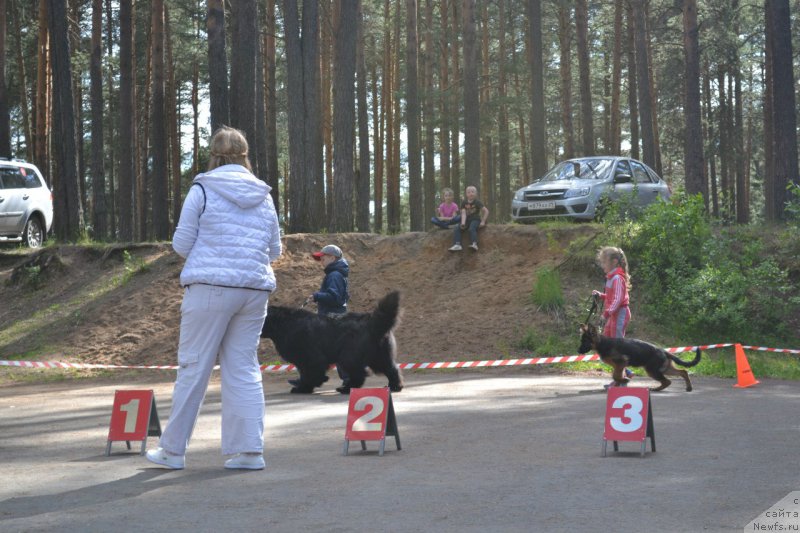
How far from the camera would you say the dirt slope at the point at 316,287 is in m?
17.6

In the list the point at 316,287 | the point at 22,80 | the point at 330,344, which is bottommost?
the point at 330,344

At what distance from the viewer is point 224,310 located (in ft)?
22.3

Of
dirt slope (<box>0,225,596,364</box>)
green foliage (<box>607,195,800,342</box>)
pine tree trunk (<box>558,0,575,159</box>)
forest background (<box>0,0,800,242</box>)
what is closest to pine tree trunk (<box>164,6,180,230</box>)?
→ forest background (<box>0,0,800,242</box>)

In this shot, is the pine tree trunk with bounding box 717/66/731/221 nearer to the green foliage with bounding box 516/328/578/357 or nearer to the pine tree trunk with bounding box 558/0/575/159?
the pine tree trunk with bounding box 558/0/575/159

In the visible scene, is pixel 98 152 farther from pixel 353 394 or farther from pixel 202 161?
pixel 353 394

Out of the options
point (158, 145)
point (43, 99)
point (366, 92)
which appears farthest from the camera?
point (366, 92)

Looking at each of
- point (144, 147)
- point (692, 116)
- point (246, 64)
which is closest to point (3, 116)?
point (246, 64)

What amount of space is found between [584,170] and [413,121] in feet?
35.8

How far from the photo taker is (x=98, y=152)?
102 ft

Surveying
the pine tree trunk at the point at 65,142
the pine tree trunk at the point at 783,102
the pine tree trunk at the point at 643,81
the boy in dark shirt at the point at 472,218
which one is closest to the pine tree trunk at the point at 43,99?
the pine tree trunk at the point at 65,142

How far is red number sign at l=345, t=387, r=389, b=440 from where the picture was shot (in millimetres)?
7695

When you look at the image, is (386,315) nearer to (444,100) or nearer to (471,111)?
(471,111)

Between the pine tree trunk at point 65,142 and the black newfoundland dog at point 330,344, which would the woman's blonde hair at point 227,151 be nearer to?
the black newfoundland dog at point 330,344

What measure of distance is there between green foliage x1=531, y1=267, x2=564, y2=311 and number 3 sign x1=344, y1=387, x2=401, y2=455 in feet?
33.6
